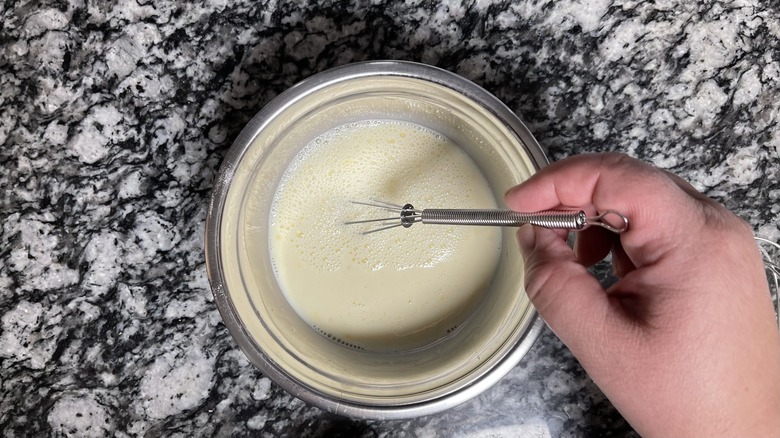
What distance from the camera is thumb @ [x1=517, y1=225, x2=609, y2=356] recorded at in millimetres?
509

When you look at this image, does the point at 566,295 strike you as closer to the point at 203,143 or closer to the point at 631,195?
the point at 631,195

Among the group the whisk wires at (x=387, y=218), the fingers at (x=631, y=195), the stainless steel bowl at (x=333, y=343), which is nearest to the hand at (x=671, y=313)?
the fingers at (x=631, y=195)

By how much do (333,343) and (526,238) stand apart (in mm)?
260

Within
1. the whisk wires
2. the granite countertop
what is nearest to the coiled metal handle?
the whisk wires

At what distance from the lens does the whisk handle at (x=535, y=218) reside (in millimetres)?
525

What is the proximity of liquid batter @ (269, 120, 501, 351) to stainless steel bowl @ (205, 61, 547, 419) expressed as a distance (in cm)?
2

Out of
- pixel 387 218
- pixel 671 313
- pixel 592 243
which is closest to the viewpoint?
pixel 671 313

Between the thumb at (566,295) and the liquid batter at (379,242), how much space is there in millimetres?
170

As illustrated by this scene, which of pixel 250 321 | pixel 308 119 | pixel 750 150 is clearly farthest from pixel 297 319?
pixel 750 150

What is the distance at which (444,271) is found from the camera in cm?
72

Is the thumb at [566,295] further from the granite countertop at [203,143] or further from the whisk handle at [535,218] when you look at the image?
the granite countertop at [203,143]

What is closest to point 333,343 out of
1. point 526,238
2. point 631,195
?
point 526,238

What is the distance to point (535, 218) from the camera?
0.54 metres

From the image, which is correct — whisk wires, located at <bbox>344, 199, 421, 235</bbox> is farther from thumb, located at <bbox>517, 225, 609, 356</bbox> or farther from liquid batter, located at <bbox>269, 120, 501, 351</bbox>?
thumb, located at <bbox>517, 225, 609, 356</bbox>
